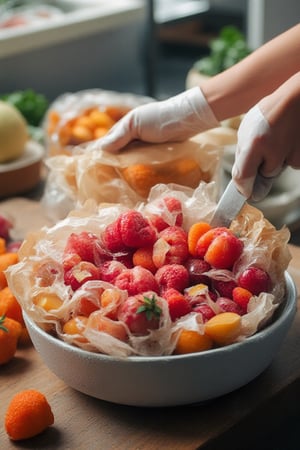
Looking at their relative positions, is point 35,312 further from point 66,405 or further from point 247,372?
point 247,372

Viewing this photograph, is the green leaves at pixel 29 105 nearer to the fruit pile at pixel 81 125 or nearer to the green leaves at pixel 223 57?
the fruit pile at pixel 81 125

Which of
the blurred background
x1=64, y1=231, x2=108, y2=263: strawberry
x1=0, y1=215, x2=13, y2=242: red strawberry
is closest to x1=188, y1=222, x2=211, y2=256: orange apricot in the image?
x1=64, y1=231, x2=108, y2=263: strawberry

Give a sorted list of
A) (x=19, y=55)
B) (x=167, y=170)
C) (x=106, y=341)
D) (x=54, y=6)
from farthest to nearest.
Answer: (x=54, y=6) < (x=19, y=55) < (x=167, y=170) < (x=106, y=341)

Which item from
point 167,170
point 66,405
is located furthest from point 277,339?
point 167,170

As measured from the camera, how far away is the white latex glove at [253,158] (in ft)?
3.09

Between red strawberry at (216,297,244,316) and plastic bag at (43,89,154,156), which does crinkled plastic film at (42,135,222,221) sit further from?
red strawberry at (216,297,244,316)

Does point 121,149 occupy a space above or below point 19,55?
above

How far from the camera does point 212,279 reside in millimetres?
922

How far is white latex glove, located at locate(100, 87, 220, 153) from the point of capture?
1.25 m

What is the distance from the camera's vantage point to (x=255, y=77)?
1226 millimetres

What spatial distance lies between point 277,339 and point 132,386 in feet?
0.59

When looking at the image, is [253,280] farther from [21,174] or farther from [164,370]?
[21,174]

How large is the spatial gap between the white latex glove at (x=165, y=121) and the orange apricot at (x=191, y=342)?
51cm

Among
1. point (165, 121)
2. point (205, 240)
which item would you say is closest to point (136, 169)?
point (165, 121)
